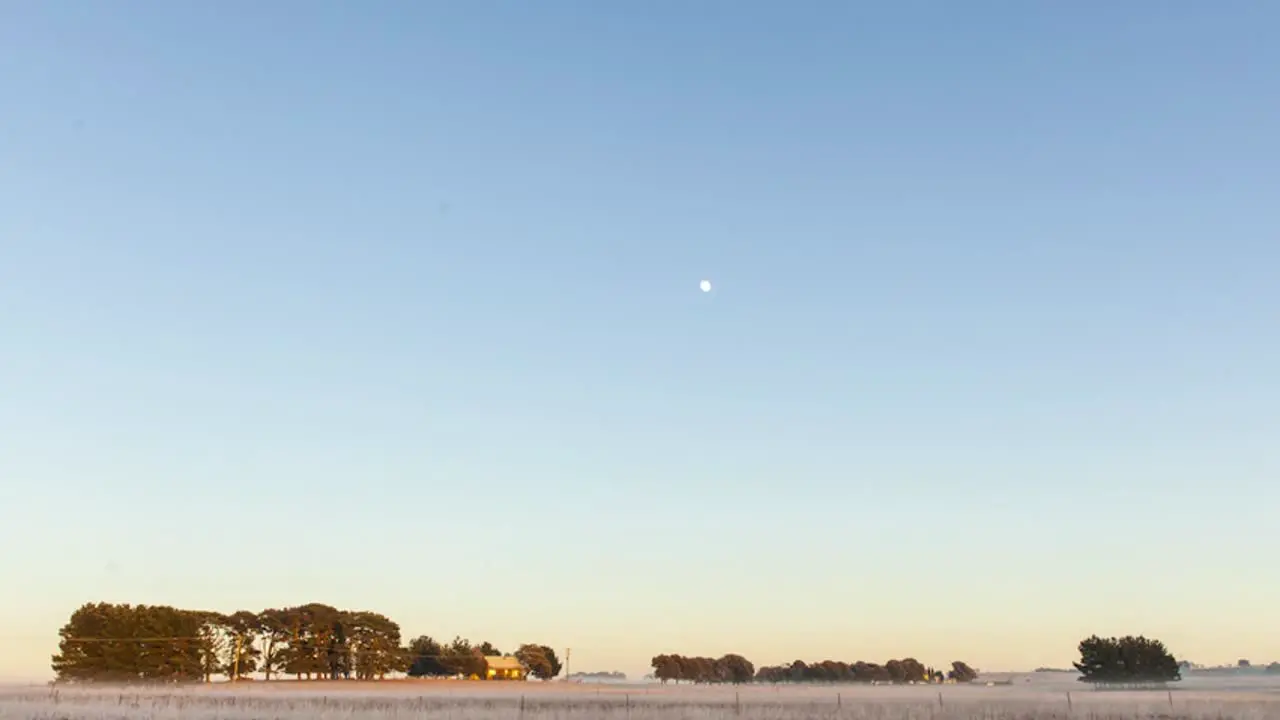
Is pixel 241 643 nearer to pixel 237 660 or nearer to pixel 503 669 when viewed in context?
pixel 237 660

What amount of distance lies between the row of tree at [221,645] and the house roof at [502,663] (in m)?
10.3

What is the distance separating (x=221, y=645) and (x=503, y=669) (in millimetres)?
55292

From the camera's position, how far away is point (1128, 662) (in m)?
167

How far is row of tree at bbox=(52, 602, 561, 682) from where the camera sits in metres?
136

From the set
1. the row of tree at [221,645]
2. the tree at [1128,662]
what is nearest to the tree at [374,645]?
the row of tree at [221,645]

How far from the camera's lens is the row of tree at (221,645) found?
136125 millimetres

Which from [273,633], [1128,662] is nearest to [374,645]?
[273,633]

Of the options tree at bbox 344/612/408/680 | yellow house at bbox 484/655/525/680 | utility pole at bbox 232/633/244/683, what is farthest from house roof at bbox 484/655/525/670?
utility pole at bbox 232/633/244/683

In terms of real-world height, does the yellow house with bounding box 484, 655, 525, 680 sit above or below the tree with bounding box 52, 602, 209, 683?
below

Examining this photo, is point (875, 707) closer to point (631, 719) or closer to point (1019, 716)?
point (1019, 716)

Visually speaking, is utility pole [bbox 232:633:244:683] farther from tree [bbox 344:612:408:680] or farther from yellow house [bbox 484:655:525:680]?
yellow house [bbox 484:655:525:680]

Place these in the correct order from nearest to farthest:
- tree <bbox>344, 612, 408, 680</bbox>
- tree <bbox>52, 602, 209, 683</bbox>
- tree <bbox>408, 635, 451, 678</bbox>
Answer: tree <bbox>52, 602, 209, 683</bbox> → tree <bbox>344, 612, 408, 680</bbox> → tree <bbox>408, 635, 451, 678</bbox>

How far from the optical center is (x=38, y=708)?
190 feet

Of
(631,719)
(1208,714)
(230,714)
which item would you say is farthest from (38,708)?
(1208,714)
